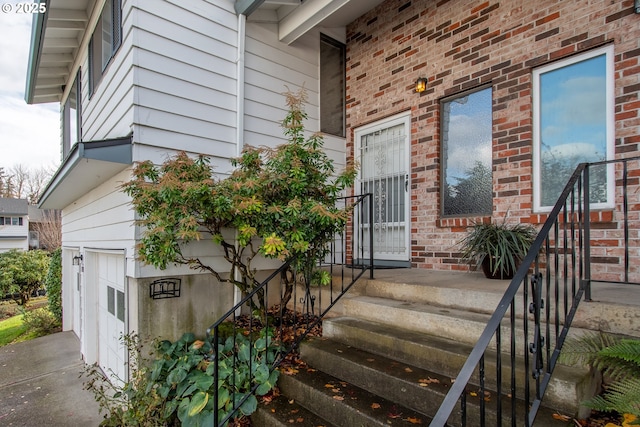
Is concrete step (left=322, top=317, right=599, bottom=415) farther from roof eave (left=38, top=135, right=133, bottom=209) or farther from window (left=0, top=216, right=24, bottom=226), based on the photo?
window (left=0, top=216, right=24, bottom=226)

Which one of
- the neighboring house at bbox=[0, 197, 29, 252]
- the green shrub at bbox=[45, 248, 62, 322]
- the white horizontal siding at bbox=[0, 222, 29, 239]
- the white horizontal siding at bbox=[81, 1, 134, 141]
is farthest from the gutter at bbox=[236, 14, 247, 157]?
the white horizontal siding at bbox=[0, 222, 29, 239]

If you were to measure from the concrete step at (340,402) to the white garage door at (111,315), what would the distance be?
2.21 meters

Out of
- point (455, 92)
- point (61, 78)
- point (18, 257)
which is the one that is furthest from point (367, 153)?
point (18, 257)

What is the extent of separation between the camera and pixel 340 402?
2.24m

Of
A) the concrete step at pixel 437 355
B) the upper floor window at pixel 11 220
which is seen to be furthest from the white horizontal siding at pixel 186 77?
the upper floor window at pixel 11 220

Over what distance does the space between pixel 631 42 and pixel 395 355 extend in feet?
10.7

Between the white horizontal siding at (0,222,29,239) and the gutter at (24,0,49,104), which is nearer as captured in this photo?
the gutter at (24,0,49,104)

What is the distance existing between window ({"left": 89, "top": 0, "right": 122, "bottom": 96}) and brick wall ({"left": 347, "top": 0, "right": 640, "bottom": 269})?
3.19 meters

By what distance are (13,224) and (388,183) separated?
27537mm

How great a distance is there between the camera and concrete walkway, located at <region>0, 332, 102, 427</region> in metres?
3.74

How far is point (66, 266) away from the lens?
25.5ft

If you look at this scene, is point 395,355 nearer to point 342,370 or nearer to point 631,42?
point 342,370

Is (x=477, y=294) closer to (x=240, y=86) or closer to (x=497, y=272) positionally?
(x=497, y=272)

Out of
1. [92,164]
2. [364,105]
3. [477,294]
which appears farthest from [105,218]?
[477,294]
